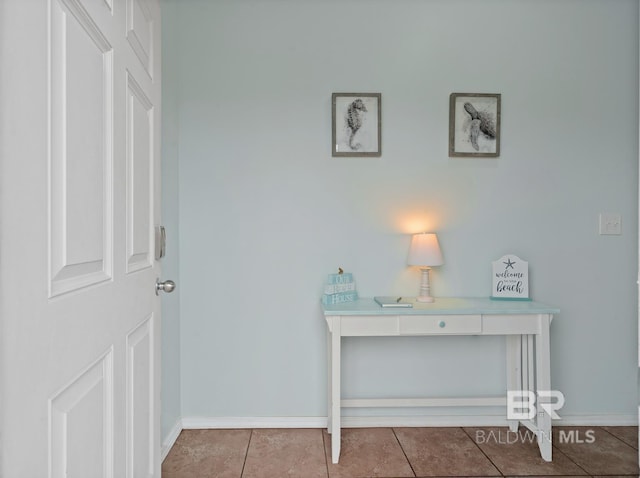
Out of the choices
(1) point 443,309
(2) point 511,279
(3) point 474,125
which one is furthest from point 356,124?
(2) point 511,279

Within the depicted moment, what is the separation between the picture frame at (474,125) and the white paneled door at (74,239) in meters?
1.75

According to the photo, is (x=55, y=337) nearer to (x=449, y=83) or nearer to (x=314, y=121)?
(x=314, y=121)

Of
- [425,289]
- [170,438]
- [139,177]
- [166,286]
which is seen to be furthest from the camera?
[425,289]

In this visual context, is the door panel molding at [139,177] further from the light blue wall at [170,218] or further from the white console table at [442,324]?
the white console table at [442,324]

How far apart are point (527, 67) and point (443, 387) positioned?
1.90 m

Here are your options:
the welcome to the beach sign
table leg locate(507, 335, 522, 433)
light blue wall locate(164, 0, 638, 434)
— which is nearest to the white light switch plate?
light blue wall locate(164, 0, 638, 434)

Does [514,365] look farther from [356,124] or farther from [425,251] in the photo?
[356,124]

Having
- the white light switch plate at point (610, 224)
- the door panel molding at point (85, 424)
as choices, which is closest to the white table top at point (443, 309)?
the white light switch plate at point (610, 224)

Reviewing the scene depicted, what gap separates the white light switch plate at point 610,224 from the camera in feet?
8.08

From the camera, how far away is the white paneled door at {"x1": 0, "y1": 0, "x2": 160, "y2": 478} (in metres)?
0.55

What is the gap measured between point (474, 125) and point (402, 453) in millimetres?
1798

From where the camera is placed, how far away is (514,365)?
2.38m

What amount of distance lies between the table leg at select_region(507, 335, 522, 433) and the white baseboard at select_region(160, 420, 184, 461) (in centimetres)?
182
